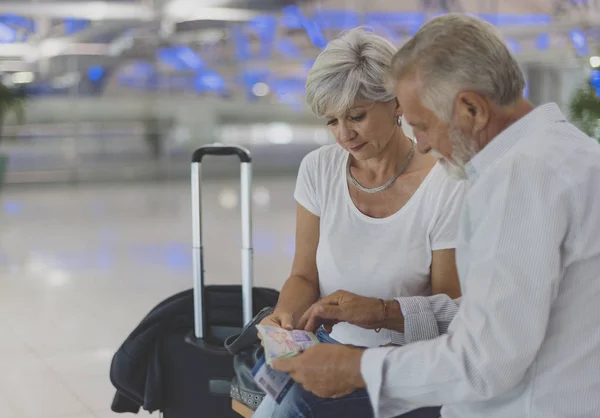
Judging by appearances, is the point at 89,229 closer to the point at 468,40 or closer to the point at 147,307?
the point at 147,307

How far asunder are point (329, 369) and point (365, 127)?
0.90 metres

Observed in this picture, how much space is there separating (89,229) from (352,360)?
300 inches

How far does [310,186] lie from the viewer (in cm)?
236

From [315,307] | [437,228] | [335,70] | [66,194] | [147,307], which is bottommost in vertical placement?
[66,194]

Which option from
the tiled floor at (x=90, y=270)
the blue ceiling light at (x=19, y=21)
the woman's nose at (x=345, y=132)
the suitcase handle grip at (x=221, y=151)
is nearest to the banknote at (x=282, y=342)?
the woman's nose at (x=345, y=132)

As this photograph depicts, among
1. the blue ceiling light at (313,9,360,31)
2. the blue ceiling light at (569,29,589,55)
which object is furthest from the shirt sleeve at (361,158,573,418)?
the blue ceiling light at (313,9,360,31)

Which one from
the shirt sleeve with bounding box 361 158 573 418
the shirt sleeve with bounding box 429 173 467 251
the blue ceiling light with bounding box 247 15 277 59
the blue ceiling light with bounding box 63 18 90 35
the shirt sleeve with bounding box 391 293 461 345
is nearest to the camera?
the shirt sleeve with bounding box 361 158 573 418

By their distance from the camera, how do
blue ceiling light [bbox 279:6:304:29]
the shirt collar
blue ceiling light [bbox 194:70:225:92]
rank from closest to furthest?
the shirt collar < blue ceiling light [bbox 194:70:225:92] < blue ceiling light [bbox 279:6:304:29]

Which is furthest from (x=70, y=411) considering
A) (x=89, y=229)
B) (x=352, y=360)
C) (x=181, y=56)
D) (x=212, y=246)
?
(x=181, y=56)

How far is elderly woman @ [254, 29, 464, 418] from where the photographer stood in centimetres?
212

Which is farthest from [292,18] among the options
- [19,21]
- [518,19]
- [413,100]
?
[413,100]

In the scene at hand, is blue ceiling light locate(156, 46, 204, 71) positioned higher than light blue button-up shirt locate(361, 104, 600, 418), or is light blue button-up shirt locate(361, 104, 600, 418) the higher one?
light blue button-up shirt locate(361, 104, 600, 418)

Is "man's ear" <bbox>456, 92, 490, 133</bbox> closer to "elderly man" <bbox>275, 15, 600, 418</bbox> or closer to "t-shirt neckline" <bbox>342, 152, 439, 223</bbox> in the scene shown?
"elderly man" <bbox>275, 15, 600, 418</bbox>

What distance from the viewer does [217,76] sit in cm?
1567
